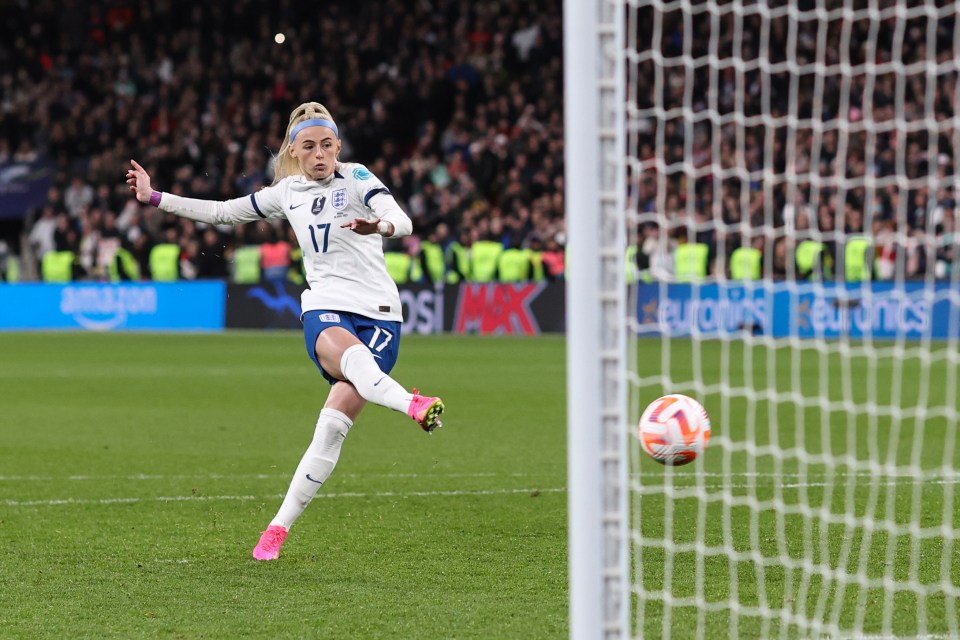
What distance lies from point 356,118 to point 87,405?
1664cm

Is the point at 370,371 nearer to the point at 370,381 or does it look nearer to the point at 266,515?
the point at 370,381

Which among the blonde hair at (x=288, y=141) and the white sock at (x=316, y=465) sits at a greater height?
the blonde hair at (x=288, y=141)

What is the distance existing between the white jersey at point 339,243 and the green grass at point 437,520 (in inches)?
37.3

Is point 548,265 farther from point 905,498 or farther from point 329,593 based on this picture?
point 329,593

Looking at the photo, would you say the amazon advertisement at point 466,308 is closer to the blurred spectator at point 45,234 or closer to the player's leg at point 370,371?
the blurred spectator at point 45,234

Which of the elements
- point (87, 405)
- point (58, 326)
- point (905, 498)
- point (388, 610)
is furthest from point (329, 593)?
point (58, 326)

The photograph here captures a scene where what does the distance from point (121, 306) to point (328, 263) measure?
17.9 meters

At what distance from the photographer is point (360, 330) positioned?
5.93 meters

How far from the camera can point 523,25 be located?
1120 inches

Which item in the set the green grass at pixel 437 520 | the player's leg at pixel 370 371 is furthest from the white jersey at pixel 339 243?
the green grass at pixel 437 520

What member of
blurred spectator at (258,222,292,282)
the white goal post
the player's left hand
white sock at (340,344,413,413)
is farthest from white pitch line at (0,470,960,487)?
blurred spectator at (258,222,292,282)

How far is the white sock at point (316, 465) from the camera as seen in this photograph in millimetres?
5699

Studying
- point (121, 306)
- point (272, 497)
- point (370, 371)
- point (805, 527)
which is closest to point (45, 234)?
point (121, 306)

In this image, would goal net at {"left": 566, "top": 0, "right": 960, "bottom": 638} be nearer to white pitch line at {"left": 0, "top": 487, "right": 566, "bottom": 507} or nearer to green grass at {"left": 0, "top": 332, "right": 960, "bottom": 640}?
green grass at {"left": 0, "top": 332, "right": 960, "bottom": 640}
